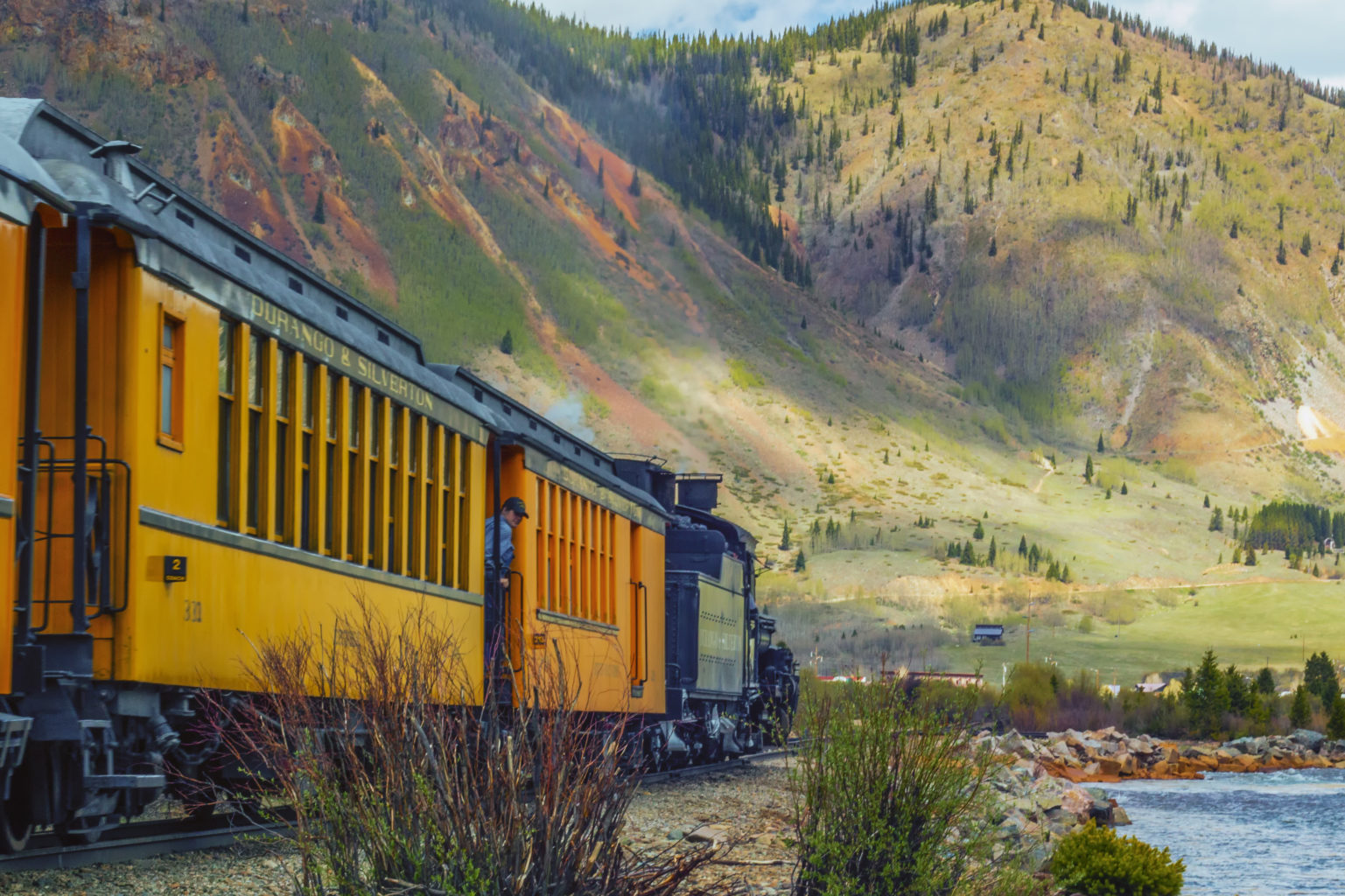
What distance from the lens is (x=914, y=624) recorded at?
443ft

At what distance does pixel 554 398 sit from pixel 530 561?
122 metres

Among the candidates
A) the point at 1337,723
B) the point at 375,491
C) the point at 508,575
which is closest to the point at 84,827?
the point at 375,491

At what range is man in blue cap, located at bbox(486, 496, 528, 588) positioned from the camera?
1448 cm

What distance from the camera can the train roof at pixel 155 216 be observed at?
8.08 meters

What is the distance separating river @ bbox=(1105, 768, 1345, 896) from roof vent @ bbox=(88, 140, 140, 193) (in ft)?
60.3

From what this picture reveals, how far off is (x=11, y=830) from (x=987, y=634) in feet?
428

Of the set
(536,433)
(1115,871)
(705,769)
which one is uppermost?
(536,433)

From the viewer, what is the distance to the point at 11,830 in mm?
8211

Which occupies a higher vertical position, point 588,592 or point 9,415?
point 9,415

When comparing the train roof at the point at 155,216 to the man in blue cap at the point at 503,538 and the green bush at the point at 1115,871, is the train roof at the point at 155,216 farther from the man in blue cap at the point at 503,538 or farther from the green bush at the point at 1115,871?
the green bush at the point at 1115,871

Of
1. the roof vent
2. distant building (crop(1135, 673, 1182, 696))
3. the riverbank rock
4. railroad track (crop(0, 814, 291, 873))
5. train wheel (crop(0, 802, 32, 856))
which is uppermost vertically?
the roof vent

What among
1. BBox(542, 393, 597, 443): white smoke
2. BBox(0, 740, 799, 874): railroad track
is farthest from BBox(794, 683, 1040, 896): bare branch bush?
BBox(542, 393, 597, 443): white smoke

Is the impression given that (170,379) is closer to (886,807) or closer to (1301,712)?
(886,807)

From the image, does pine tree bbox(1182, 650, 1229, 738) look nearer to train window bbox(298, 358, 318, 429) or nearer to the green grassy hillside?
the green grassy hillside
